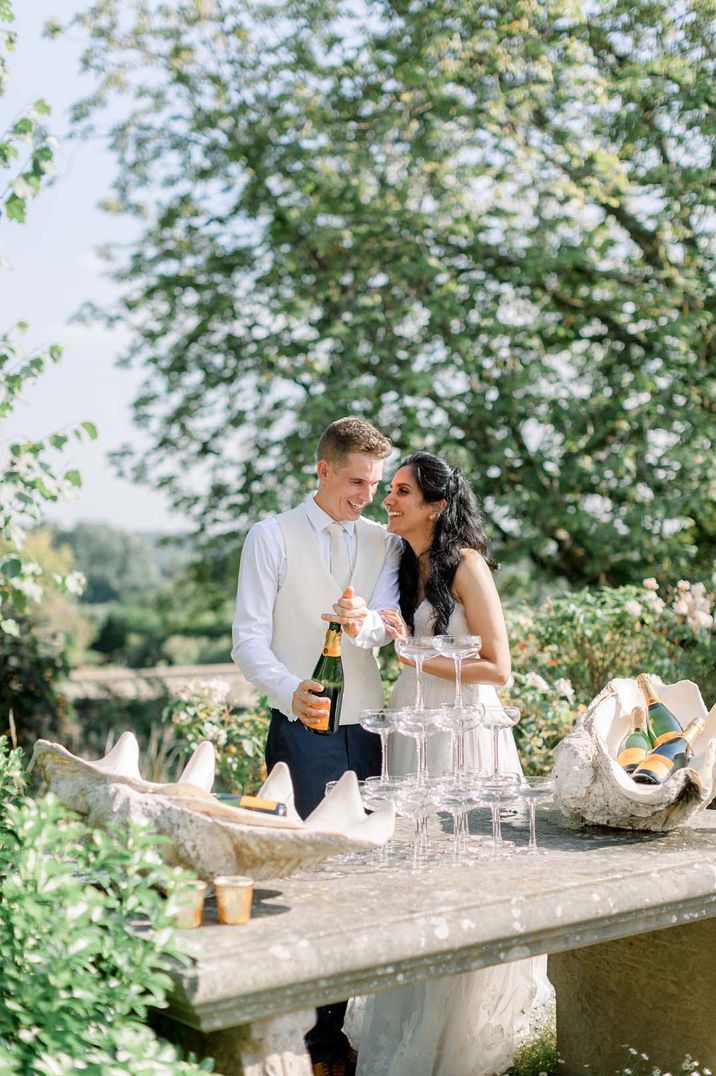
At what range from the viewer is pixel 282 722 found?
376cm

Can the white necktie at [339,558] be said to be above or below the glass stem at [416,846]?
above

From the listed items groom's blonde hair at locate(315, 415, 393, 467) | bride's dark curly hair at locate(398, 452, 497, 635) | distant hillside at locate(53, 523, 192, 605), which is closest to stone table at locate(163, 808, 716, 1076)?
bride's dark curly hair at locate(398, 452, 497, 635)

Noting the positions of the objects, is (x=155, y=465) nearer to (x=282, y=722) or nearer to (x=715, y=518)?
(x=715, y=518)

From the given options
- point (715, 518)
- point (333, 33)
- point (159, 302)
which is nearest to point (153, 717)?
point (159, 302)

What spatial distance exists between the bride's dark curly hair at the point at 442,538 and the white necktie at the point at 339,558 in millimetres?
201

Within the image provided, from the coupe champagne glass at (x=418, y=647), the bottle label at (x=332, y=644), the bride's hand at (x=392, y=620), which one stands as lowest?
the bottle label at (x=332, y=644)

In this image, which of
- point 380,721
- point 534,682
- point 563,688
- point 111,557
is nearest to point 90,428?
point 380,721

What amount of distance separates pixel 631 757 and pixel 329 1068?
4.72 feet

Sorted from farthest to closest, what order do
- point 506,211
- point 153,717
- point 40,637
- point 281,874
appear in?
point 153,717 < point 40,637 < point 506,211 < point 281,874

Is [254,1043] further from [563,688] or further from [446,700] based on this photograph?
[563,688]

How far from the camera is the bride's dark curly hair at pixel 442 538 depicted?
12.3ft

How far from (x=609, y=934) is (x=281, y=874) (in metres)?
0.81

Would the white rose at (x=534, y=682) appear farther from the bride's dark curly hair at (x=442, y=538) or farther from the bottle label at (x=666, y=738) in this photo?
the bottle label at (x=666, y=738)

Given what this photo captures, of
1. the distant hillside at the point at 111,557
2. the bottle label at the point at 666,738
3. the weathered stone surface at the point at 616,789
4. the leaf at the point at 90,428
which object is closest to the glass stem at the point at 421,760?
the weathered stone surface at the point at 616,789
